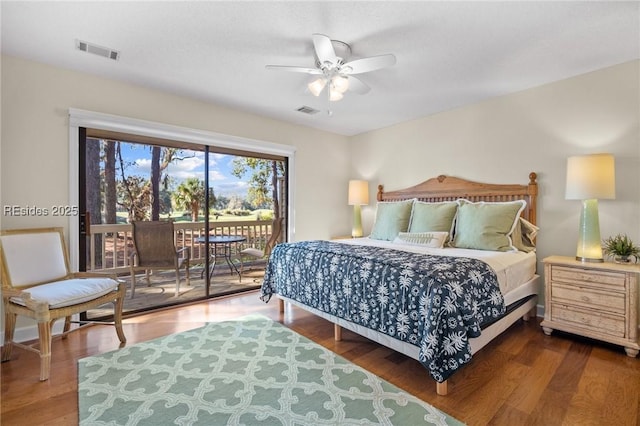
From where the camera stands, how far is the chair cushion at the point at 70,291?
2.09 m

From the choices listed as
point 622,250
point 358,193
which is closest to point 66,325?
point 358,193

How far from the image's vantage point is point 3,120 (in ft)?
8.08

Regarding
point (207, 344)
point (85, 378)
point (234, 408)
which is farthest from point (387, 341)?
point (85, 378)

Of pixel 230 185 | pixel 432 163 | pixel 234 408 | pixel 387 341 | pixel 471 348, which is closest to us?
pixel 234 408

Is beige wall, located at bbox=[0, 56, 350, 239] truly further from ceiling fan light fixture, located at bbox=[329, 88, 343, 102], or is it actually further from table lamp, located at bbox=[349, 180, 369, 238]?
table lamp, located at bbox=[349, 180, 369, 238]

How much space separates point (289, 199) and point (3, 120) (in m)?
3.03

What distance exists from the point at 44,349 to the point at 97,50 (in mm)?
2265

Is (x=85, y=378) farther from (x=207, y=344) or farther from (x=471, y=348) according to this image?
(x=471, y=348)

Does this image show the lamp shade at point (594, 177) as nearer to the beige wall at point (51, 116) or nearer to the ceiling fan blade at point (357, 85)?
the ceiling fan blade at point (357, 85)

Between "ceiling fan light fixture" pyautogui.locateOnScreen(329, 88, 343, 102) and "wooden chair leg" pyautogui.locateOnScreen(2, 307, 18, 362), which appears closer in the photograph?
"wooden chair leg" pyautogui.locateOnScreen(2, 307, 18, 362)

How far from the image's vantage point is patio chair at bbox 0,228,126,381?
6.58 feet

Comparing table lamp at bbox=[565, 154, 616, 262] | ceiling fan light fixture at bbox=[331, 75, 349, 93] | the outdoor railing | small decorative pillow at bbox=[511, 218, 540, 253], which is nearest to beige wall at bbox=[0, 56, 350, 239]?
the outdoor railing

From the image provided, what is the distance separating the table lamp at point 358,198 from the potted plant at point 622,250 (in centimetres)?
285

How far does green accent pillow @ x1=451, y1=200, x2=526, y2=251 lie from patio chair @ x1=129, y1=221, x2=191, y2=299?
11.0 feet
